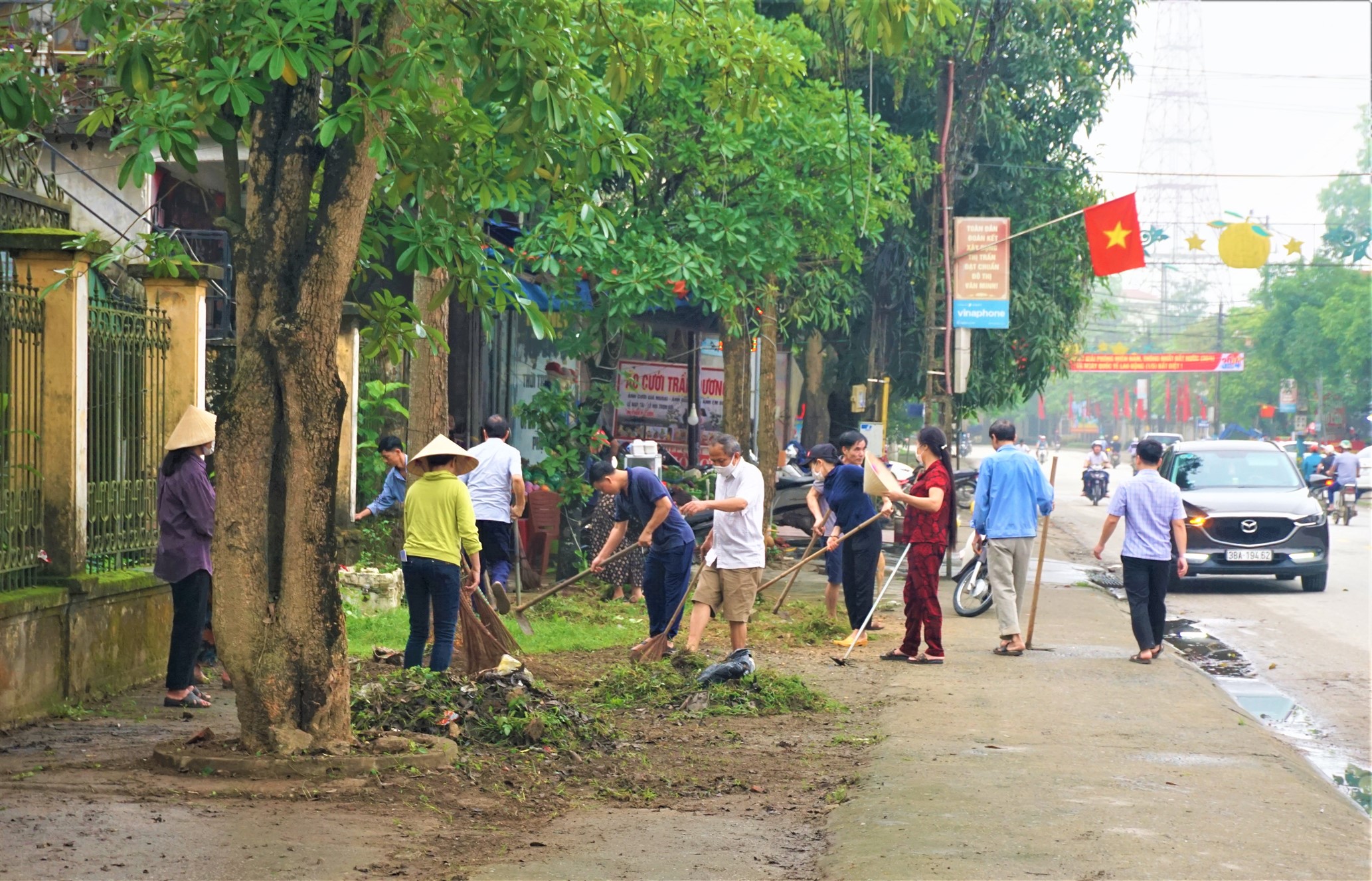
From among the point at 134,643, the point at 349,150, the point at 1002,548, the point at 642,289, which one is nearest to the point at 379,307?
the point at 349,150

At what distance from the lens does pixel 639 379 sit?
2231cm

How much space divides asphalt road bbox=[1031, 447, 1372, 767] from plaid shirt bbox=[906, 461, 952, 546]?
2.76 meters

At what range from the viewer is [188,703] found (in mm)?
8469

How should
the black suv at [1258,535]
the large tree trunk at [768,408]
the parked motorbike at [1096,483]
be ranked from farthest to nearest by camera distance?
1. the parked motorbike at [1096,483]
2. the large tree trunk at [768,408]
3. the black suv at [1258,535]

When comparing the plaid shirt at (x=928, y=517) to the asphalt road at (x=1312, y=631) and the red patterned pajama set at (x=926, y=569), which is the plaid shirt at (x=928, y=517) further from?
the asphalt road at (x=1312, y=631)

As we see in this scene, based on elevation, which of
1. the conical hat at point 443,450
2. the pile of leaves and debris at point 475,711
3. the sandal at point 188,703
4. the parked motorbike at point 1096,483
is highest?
the conical hat at point 443,450

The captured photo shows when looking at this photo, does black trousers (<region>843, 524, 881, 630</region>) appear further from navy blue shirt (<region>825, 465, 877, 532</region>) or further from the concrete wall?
the concrete wall

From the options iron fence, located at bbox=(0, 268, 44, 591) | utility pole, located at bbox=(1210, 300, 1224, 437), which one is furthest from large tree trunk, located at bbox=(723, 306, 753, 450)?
utility pole, located at bbox=(1210, 300, 1224, 437)

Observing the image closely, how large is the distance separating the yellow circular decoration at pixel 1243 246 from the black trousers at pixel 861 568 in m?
17.8

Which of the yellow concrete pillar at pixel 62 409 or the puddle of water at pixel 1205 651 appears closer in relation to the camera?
the yellow concrete pillar at pixel 62 409

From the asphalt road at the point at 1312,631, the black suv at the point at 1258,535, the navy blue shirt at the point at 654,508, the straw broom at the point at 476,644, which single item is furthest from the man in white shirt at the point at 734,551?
the black suv at the point at 1258,535

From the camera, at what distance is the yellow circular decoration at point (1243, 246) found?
2673cm

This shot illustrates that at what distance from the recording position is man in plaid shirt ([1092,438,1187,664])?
10930 mm

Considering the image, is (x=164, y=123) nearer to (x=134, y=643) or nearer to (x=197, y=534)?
(x=197, y=534)
